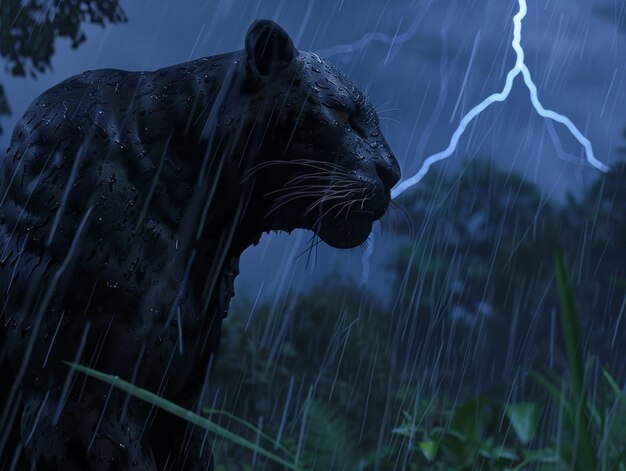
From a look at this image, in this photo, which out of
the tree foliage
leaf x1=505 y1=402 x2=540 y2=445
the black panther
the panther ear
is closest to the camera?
leaf x1=505 y1=402 x2=540 y2=445

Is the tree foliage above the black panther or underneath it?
above

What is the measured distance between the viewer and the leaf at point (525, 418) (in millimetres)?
999

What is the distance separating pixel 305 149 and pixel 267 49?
8.8 inches

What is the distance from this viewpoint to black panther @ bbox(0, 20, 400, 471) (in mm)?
1496

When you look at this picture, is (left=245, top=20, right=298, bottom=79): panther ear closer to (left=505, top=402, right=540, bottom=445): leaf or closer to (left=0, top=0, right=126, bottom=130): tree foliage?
(left=505, top=402, right=540, bottom=445): leaf

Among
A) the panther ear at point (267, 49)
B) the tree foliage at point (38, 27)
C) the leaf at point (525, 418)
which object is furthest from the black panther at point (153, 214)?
the tree foliage at point (38, 27)

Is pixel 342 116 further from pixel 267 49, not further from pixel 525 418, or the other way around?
pixel 525 418

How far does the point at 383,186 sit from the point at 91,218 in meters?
0.61

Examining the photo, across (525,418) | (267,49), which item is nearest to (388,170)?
(267,49)

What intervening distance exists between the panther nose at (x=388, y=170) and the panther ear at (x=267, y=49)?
29cm

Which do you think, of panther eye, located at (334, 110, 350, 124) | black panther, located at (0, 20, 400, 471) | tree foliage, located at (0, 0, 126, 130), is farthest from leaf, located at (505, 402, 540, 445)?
tree foliage, located at (0, 0, 126, 130)

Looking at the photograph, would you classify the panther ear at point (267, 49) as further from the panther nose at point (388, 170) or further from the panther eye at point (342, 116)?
Result: the panther nose at point (388, 170)

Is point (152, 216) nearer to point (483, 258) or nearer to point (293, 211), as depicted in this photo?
point (293, 211)

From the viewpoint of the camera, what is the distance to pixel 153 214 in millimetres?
1571
